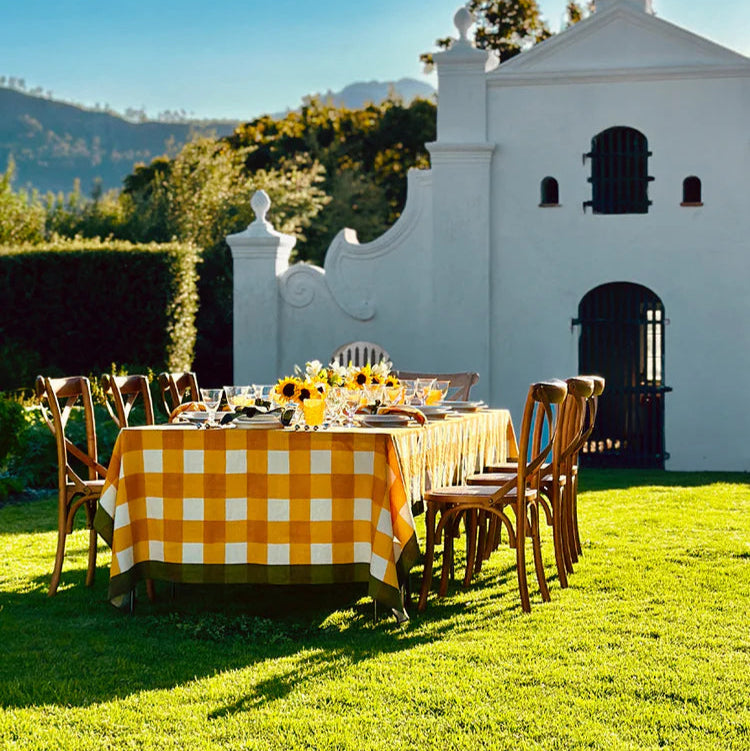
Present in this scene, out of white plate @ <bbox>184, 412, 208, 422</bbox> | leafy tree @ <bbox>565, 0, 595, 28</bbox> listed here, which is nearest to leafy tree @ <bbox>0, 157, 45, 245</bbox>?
leafy tree @ <bbox>565, 0, 595, 28</bbox>

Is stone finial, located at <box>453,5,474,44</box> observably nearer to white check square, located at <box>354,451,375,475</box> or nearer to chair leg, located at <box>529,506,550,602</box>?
chair leg, located at <box>529,506,550,602</box>

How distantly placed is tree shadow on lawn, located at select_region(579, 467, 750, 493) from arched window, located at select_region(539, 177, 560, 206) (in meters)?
3.16

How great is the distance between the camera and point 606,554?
7.77m

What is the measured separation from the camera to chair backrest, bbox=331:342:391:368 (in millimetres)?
13797

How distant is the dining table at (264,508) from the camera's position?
560 centimetres

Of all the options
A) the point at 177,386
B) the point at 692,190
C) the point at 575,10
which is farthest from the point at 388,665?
the point at 575,10

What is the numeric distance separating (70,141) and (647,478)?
94527 millimetres

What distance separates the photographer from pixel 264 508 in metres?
5.71

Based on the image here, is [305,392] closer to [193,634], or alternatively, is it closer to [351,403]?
[351,403]

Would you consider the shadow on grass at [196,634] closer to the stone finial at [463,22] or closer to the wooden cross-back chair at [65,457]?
the wooden cross-back chair at [65,457]

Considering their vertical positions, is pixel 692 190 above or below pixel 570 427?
above

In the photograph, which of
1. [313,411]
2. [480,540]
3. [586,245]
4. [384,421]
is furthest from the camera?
[586,245]

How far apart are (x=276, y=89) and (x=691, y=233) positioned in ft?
127

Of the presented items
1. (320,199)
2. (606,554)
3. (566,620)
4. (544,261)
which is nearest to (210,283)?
(320,199)
